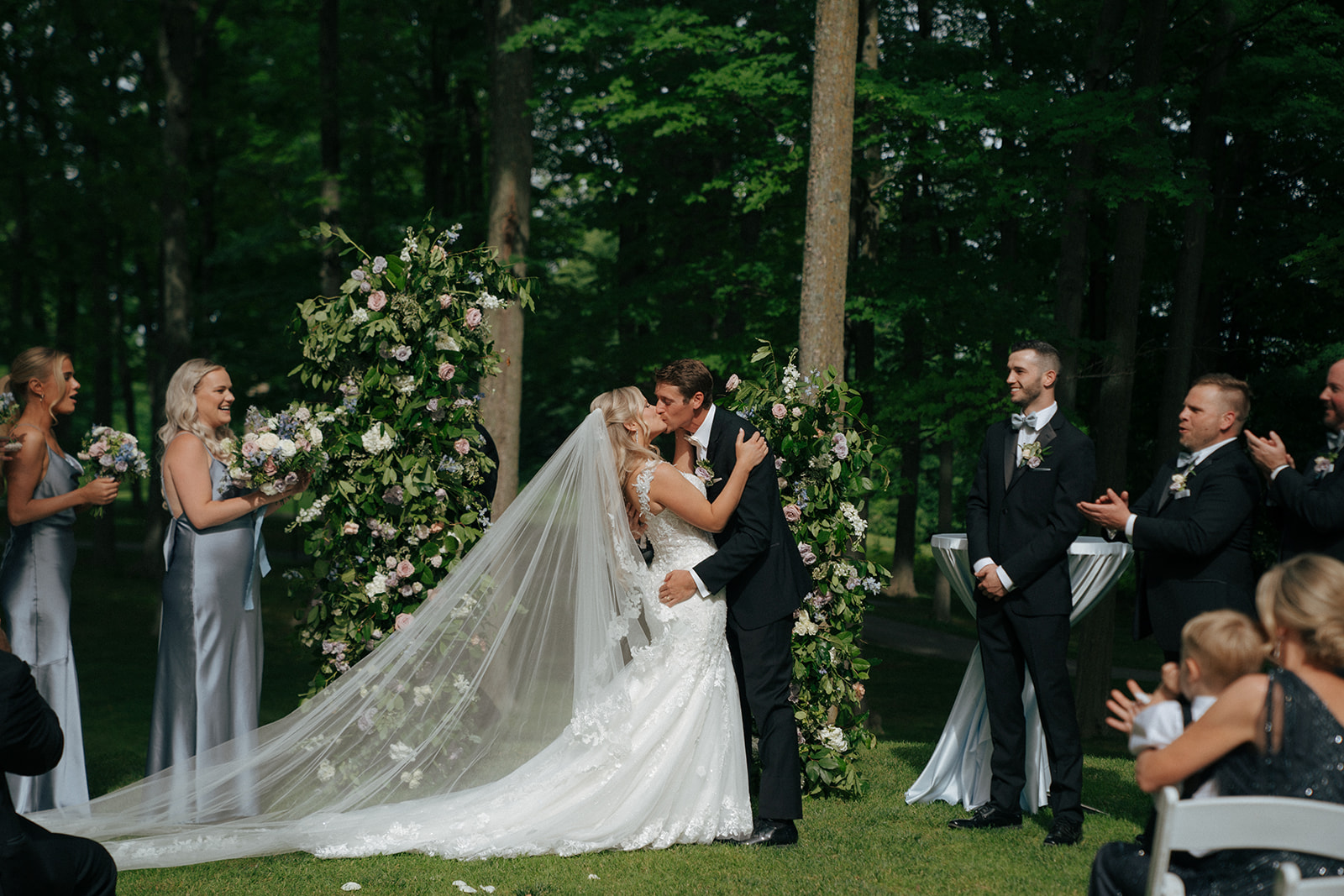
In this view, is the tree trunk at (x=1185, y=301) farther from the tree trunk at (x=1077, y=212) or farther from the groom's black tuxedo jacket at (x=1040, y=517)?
the groom's black tuxedo jacket at (x=1040, y=517)

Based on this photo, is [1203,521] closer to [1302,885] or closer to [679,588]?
[679,588]

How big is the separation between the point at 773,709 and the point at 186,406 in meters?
3.22

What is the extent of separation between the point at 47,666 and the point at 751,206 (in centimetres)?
753

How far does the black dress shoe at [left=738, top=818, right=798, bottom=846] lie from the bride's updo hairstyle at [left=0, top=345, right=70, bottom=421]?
4014mm

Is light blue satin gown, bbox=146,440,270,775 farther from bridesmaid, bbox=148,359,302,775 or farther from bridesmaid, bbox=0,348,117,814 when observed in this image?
bridesmaid, bbox=0,348,117,814

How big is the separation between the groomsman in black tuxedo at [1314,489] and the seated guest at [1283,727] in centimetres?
187

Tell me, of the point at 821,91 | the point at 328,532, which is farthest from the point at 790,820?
the point at 821,91

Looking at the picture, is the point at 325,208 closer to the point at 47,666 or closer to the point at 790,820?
the point at 47,666

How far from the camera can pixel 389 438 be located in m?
5.63

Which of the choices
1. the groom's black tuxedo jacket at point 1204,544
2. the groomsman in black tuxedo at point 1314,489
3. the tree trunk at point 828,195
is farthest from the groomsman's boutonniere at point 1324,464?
the tree trunk at point 828,195

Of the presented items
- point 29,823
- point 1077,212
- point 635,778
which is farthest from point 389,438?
point 1077,212

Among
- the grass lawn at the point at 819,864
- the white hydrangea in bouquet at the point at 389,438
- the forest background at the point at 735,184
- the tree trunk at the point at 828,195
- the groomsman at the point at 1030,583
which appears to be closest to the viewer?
the grass lawn at the point at 819,864

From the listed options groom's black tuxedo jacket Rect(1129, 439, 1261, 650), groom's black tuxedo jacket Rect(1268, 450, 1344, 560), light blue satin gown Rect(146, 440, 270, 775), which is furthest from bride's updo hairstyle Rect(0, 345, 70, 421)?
groom's black tuxedo jacket Rect(1268, 450, 1344, 560)

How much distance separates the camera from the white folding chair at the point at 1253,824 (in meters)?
2.43
